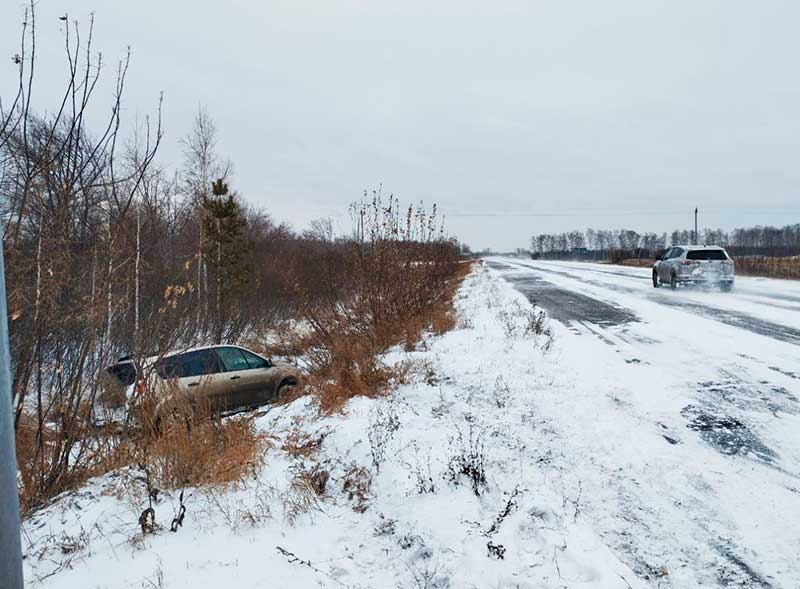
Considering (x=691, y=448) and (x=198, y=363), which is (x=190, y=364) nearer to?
(x=198, y=363)

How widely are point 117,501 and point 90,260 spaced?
229 centimetres

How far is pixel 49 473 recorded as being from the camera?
4.68m

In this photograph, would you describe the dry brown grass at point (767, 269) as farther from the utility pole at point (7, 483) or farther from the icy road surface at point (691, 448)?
the utility pole at point (7, 483)

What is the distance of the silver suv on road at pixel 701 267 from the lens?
61.9ft

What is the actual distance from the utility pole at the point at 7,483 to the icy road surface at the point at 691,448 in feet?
9.52

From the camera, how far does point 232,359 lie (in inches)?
363

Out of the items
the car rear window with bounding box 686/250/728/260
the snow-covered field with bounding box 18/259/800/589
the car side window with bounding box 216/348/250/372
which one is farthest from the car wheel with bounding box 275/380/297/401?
the car rear window with bounding box 686/250/728/260

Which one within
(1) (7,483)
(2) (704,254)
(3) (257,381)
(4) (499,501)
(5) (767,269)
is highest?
(2) (704,254)

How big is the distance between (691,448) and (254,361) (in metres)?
7.69

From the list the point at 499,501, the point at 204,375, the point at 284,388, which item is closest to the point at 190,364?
the point at 204,375

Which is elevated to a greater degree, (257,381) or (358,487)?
(358,487)

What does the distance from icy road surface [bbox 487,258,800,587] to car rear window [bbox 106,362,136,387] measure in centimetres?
446

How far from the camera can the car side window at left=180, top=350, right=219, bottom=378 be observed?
24.0 feet

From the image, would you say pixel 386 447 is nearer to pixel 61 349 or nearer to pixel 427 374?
pixel 427 374
